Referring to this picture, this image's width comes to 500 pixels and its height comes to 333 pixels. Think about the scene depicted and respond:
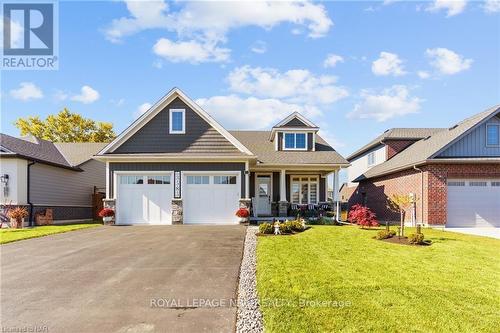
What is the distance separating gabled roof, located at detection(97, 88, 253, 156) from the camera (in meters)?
16.8

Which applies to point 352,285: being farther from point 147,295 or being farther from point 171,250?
point 171,250

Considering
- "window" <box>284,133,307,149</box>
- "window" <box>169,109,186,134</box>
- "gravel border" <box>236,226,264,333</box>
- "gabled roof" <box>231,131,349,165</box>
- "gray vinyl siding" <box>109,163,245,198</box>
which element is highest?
"window" <box>169,109,186,134</box>

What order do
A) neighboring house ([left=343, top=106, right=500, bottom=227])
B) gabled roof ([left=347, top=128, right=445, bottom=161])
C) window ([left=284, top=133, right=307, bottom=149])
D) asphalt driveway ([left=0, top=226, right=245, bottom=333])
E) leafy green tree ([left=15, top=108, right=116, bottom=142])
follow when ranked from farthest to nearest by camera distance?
leafy green tree ([left=15, top=108, right=116, bottom=142]), gabled roof ([left=347, top=128, right=445, bottom=161]), window ([left=284, top=133, right=307, bottom=149]), neighboring house ([left=343, top=106, right=500, bottom=227]), asphalt driveway ([left=0, top=226, right=245, bottom=333])

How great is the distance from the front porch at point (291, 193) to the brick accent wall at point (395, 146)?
18.6 ft

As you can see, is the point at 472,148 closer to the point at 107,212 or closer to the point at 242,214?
the point at 242,214

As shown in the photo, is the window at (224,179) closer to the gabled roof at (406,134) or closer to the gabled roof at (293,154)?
the gabled roof at (293,154)

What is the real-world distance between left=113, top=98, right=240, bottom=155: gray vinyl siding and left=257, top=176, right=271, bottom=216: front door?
4.56 m

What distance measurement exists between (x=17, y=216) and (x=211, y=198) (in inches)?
392

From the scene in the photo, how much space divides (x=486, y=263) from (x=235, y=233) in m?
8.16

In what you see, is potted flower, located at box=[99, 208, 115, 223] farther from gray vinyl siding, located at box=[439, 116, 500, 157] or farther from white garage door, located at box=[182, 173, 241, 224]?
gray vinyl siding, located at box=[439, 116, 500, 157]

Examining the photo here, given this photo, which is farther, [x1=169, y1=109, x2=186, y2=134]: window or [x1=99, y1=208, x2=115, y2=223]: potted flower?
[x1=169, y1=109, x2=186, y2=134]: window

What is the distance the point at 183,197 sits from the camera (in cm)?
1658

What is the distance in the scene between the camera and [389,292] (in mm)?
5711

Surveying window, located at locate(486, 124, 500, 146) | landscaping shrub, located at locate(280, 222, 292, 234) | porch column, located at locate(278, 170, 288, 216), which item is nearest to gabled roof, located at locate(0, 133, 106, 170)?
porch column, located at locate(278, 170, 288, 216)
